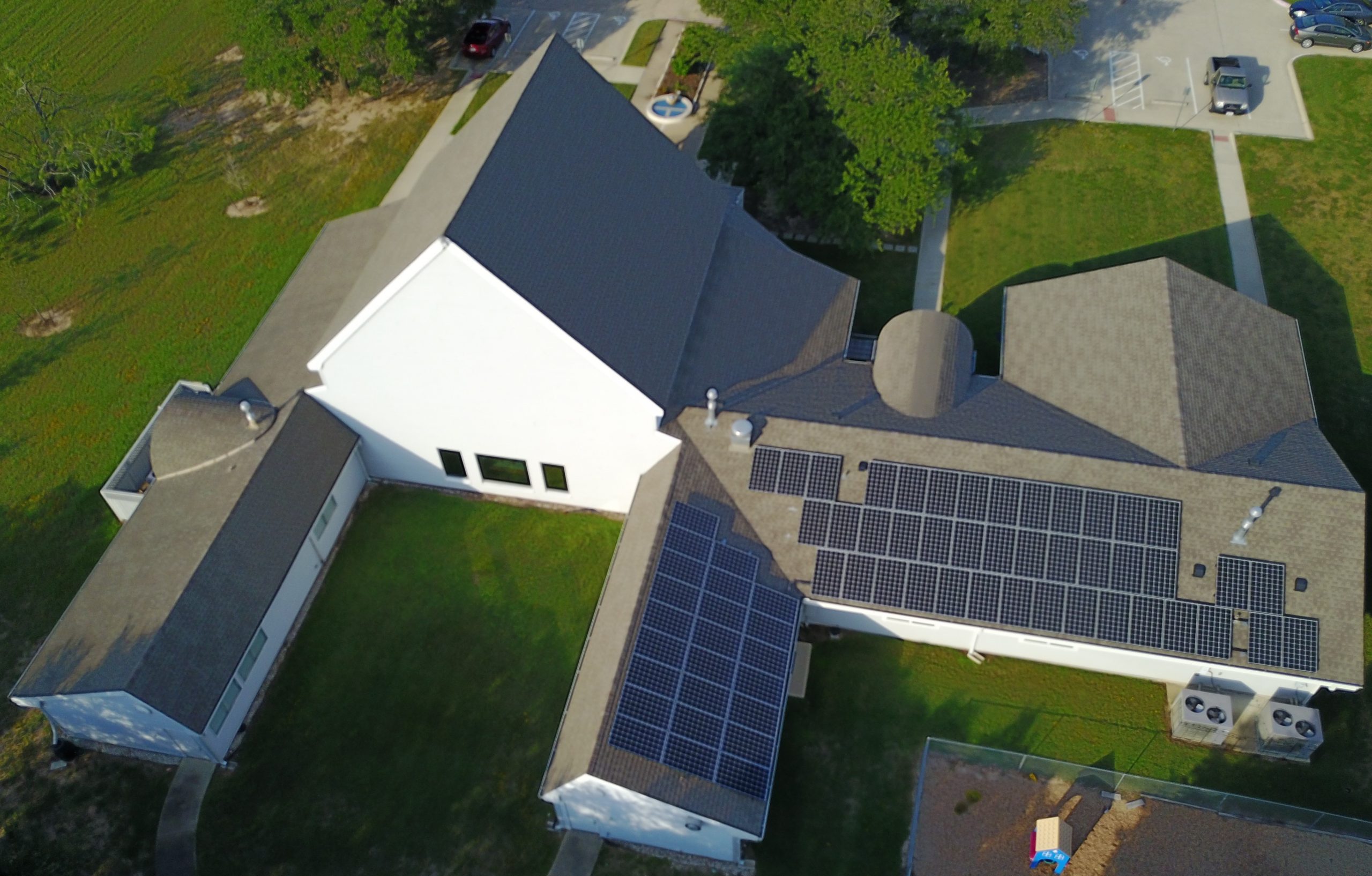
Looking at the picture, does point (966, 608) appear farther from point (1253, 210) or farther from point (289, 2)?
point (289, 2)

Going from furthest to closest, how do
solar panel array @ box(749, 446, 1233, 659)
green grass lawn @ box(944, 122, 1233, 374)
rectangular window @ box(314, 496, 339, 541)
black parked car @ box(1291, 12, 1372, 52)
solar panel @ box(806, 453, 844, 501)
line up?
black parked car @ box(1291, 12, 1372, 52) < green grass lawn @ box(944, 122, 1233, 374) < rectangular window @ box(314, 496, 339, 541) < solar panel @ box(806, 453, 844, 501) < solar panel array @ box(749, 446, 1233, 659)

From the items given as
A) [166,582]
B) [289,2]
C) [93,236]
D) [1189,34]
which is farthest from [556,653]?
[1189,34]

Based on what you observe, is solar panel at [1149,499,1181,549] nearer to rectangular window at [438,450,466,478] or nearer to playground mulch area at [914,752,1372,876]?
playground mulch area at [914,752,1372,876]

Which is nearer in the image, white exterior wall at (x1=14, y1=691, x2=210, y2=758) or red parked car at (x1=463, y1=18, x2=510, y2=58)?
white exterior wall at (x1=14, y1=691, x2=210, y2=758)

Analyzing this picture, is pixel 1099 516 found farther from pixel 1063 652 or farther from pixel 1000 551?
pixel 1063 652

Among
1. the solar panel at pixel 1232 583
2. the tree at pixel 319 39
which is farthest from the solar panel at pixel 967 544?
the tree at pixel 319 39

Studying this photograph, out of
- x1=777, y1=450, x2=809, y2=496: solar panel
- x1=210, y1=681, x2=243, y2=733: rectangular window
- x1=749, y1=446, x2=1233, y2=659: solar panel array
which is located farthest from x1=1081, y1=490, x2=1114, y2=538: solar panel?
x1=210, y1=681, x2=243, y2=733: rectangular window

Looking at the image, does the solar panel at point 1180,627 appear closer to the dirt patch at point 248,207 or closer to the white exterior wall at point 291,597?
the white exterior wall at point 291,597
